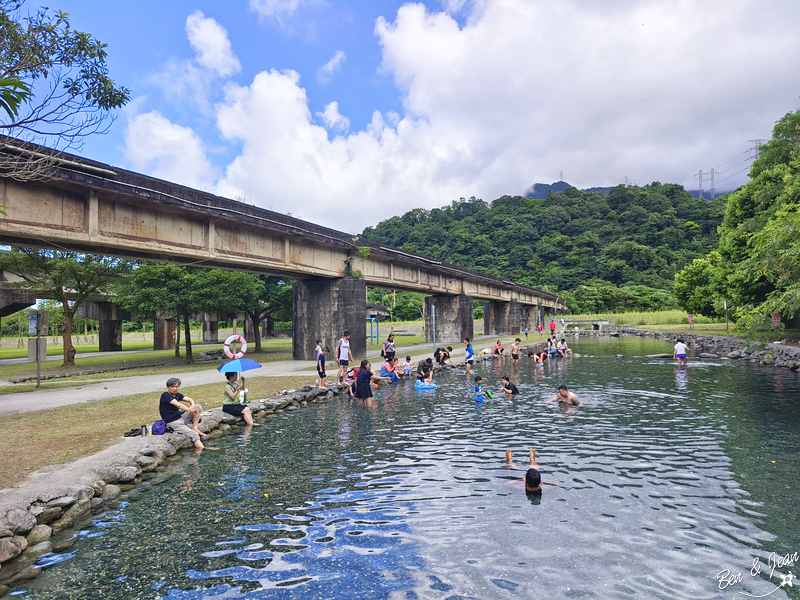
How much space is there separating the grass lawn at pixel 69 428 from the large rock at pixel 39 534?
4.67 ft

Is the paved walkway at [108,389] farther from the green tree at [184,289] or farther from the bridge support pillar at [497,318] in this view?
the bridge support pillar at [497,318]

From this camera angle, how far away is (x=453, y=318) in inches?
1777

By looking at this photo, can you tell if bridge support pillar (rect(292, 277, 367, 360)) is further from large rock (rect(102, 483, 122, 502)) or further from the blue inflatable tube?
large rock (rect(102, 483, 122, 502))

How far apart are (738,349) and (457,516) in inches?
1160

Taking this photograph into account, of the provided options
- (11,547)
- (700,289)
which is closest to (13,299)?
(11,547)

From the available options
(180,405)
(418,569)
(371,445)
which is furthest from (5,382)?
(418,569)

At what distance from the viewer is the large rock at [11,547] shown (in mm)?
5227

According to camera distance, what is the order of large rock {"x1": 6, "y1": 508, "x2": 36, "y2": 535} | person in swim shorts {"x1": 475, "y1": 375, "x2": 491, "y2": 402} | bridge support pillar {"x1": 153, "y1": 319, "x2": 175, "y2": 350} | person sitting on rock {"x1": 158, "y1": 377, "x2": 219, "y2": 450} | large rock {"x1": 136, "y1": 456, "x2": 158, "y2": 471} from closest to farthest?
large rock {"x1": 6, "y1": 508, "x2": 36, "y2": 535} < large rock {"x1": 136, "y1": 456, "x2": 158, "y2": 471} < person sitting on rock {"x1": 158, "y1": 377, "x2": 219, "y2": 450} < person in swim shorts {"x1": 475, "y1": 375, "x2": 491, "y2": 402} < bridge support pillar {"x1": 153, "y1": 319, "x2": 175, "y2": 350}

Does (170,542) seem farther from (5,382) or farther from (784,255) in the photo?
(5,382)

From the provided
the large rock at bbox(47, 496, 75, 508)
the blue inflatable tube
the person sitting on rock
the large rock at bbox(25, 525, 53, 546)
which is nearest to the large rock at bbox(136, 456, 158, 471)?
the person sitting on rock

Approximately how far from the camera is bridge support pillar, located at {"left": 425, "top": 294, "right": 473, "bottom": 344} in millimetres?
44844

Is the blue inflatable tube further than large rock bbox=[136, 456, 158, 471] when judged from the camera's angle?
Yes

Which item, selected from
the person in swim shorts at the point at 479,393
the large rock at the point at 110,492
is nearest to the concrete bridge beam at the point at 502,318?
the person in swim shorts at the point at 479,393

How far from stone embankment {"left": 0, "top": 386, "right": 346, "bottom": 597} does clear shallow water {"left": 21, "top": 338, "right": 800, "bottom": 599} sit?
0.32 metres
